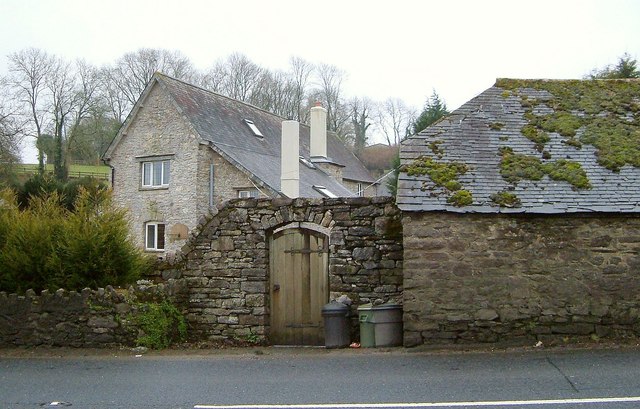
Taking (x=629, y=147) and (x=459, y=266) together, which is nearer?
(x=459, y=266)

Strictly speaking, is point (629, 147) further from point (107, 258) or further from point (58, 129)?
point (58, 129)

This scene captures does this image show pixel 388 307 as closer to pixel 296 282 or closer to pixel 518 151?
pixel 296 282

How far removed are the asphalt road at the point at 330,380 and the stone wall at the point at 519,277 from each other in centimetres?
63

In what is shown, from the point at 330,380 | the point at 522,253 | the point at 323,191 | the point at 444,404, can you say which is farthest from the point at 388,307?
the point at 323,191

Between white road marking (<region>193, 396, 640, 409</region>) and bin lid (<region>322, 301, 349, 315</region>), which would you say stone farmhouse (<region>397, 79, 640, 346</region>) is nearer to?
bin lid (<region>322, 301, 349, 315</region>)

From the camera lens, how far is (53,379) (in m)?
8.91

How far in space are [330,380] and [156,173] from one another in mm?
21011

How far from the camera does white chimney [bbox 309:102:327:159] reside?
30.2 meters

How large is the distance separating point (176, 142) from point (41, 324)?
52.8ft

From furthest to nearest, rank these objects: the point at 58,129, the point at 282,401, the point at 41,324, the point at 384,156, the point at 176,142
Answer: the point at 384,156
the point at 58,129
the point at 176,142
the point at 41,324
the point at 282,401

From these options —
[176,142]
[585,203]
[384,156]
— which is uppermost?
[384,156]

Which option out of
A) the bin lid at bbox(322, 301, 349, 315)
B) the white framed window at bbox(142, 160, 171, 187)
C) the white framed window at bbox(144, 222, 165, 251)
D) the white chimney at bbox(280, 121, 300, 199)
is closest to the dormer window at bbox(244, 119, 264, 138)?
the white framed window at bbox(142, 160, 171, 187)

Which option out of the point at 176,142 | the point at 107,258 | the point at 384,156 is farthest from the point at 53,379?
the point at 384,156

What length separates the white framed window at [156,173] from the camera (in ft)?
89.8
